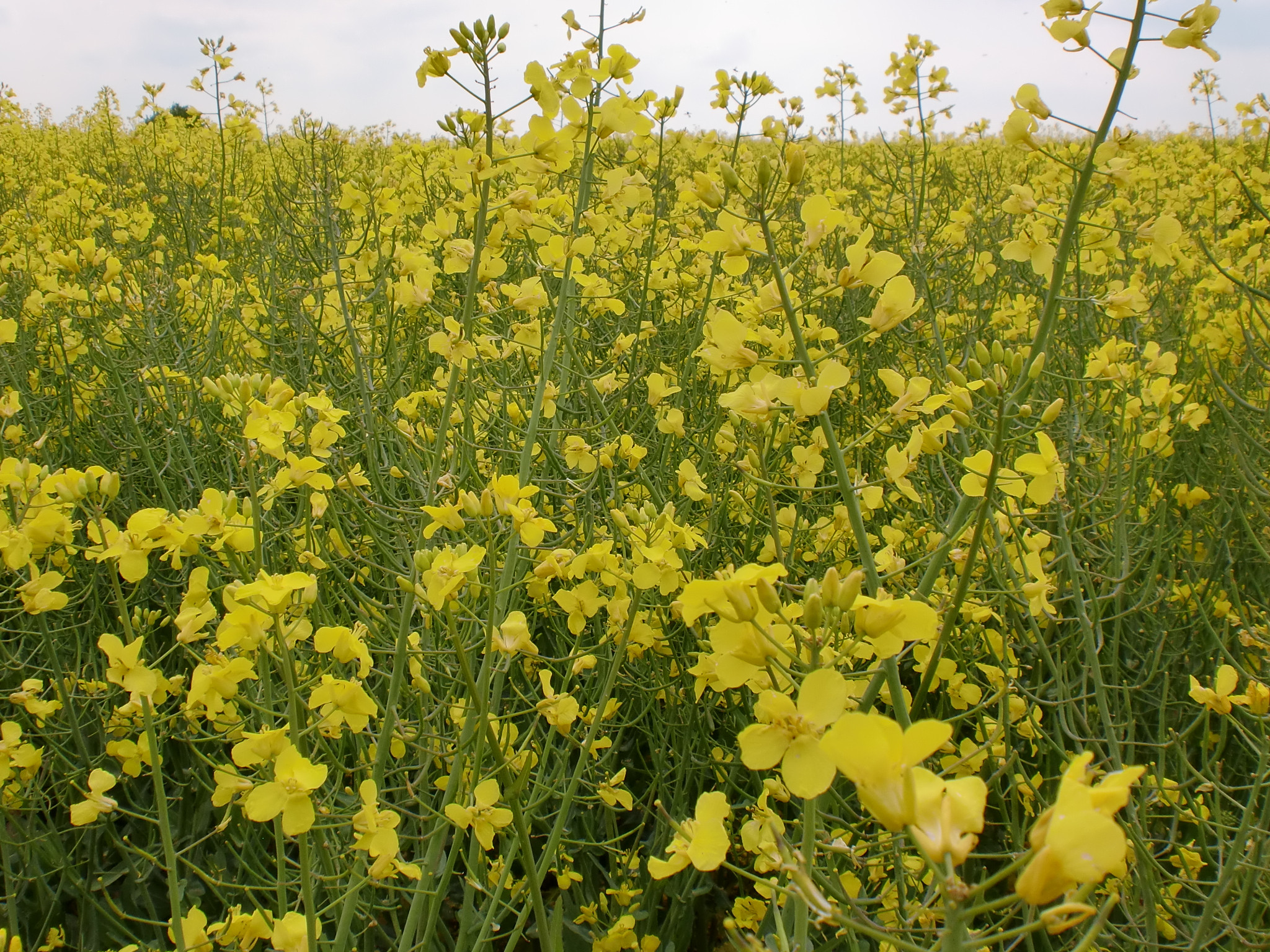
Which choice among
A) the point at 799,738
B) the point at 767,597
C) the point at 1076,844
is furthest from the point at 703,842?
the point at 1076,844

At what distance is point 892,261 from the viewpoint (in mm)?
1059

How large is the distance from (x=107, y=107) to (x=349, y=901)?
28.8 ft

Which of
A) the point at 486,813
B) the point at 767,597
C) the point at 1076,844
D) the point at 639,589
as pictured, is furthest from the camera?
the point at 639,589

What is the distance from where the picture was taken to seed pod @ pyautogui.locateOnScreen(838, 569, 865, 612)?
781mm

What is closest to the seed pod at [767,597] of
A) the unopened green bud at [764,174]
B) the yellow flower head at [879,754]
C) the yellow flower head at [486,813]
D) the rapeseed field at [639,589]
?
the rapeseed field at [639,589]

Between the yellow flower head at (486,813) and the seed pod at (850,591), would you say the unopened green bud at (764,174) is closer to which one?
the seed pod at (850,591)

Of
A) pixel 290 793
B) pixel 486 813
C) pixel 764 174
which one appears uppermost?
pixel 764 174

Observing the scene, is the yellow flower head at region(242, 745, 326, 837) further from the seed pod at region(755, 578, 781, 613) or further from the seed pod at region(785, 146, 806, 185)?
the seed pod at region(785, 146, 806, 185)

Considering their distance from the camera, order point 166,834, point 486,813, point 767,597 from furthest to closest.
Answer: point 486,813 → point 166,834 → point 767,597

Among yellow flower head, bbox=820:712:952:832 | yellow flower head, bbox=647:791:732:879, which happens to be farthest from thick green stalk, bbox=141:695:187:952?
yellow flower head, bbox=820:712:952:832

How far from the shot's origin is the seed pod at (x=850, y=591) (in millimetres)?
781

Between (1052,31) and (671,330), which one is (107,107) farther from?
(1052,31)

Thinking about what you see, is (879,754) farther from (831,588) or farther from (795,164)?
(795,164)

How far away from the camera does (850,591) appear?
787mm
